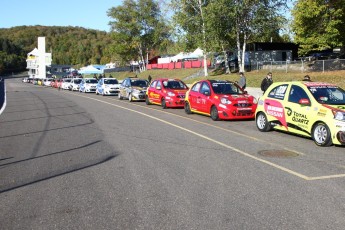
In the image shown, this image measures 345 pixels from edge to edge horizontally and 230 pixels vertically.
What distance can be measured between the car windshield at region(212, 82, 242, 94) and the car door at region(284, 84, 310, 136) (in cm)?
447

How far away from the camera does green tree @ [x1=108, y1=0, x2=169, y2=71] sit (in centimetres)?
7525

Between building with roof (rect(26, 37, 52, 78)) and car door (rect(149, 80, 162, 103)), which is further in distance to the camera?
building with roof (rect(26, 37, 52, 78))

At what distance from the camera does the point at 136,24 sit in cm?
7538

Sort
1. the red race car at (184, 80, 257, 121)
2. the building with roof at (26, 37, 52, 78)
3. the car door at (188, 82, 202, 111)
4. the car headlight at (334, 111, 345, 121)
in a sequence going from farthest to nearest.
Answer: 1. the building with roof at (26, 37, 52, 78)
2. the car door at (188, 82, 202, 111)
3. the red race car at (184, 80, 257, 121)
4. the car headlight at (334, 111, 345, 121)

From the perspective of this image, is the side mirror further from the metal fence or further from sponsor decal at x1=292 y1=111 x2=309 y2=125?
the metal fence

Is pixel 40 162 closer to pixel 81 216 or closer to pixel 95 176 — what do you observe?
pixel 95 176

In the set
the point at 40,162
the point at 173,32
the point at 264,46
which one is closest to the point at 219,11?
the point at 173,32

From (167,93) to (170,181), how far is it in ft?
43.5

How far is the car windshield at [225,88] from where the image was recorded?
1515 centimetres

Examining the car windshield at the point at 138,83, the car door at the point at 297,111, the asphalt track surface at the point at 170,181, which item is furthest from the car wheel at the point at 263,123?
the car windshield at the point at 138,83

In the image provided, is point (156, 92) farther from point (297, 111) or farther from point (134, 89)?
point (297, 111)

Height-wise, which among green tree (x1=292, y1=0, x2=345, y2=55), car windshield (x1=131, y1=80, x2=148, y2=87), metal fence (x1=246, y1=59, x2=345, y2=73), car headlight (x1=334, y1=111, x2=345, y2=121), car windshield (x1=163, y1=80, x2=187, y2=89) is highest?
green tree (x1=292, y1=0, x2=345, y2=55)

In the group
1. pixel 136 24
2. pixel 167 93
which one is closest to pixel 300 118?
pixel 167 93

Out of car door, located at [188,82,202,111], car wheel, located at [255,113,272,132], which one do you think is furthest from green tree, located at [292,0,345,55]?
car wheel, located at [255,113,272,132]
